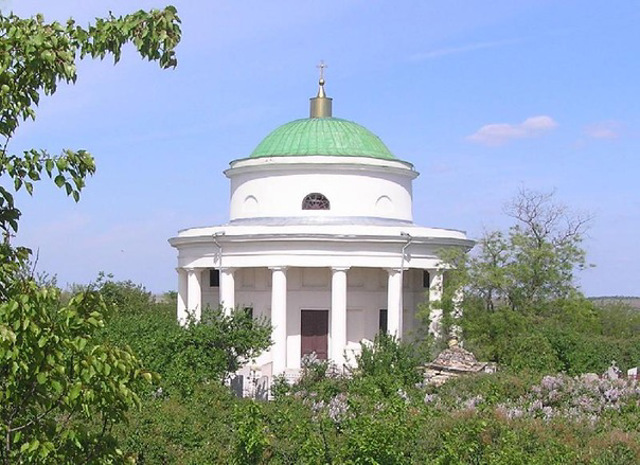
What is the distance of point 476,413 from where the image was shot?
15.8 metres

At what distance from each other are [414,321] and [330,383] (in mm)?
15306

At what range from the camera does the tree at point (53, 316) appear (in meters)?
5.93

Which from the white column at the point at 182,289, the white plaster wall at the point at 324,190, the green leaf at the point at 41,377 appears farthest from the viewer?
the white column at the point at 182,289

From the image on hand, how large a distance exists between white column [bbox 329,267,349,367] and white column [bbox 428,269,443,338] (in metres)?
3.02

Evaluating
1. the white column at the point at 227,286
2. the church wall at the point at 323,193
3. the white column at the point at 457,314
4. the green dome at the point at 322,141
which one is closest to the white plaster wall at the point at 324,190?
the church wall at the point at 323,193

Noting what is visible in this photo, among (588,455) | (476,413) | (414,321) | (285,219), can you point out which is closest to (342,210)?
(285,219)

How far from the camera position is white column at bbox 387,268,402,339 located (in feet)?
108

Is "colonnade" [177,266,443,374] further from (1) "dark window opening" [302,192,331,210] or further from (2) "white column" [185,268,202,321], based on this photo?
(1) "dark window opening" [302,192,331,210]

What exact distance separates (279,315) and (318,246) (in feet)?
8.73

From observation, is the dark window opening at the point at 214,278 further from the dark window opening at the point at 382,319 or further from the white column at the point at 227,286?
the dark window opening at the point at 382,319

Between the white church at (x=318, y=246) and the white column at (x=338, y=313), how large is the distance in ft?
0.11

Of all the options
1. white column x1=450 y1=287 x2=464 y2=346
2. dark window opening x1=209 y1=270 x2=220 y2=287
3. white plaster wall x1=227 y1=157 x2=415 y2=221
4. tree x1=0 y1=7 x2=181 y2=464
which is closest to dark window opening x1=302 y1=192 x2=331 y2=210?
white plaster wall x1=227 y1=157 x2=415 y2=221

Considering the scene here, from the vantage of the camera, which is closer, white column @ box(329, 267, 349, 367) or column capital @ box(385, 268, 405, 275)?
white column @ box(329, 267, 349, 367)

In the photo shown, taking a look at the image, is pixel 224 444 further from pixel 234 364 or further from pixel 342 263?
pixel 342 263
